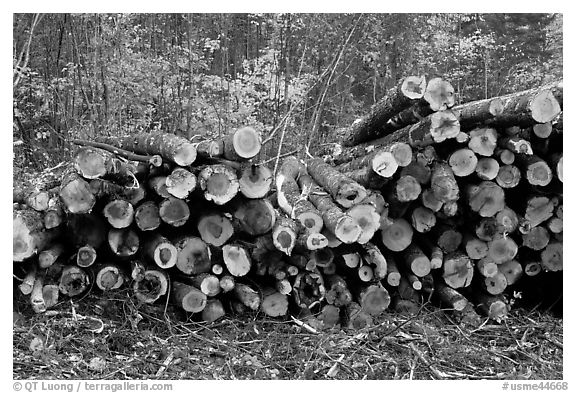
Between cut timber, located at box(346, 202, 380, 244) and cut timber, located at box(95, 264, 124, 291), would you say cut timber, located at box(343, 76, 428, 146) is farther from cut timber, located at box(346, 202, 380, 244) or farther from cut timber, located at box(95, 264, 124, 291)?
cut timber, located at box(95, 264, 124, 291)

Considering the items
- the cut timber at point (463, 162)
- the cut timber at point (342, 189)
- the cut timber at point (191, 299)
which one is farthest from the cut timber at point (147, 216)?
the cut timber at point (463, 162)

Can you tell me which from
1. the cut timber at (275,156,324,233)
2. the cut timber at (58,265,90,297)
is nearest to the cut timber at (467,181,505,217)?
the cut timber at (275,156,324,233)

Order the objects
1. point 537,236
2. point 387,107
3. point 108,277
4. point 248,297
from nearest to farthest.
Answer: point 108,277, point 248,297, point 537,236, point 387,107

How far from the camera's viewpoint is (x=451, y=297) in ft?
14.7

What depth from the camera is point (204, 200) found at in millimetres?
4250

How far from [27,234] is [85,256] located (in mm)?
406

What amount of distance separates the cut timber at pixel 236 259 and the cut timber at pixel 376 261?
899mm

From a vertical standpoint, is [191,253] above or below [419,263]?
above

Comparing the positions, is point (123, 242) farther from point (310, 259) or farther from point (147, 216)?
point (310, 259)

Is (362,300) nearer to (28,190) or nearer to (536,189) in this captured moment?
(536,189)

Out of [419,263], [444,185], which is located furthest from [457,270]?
[444,185]

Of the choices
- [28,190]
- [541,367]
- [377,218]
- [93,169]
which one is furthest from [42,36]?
[541,367]

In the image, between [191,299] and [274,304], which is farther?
[274,304]

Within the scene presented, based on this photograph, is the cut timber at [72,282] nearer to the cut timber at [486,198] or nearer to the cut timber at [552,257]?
the cut timber at [486,198]
